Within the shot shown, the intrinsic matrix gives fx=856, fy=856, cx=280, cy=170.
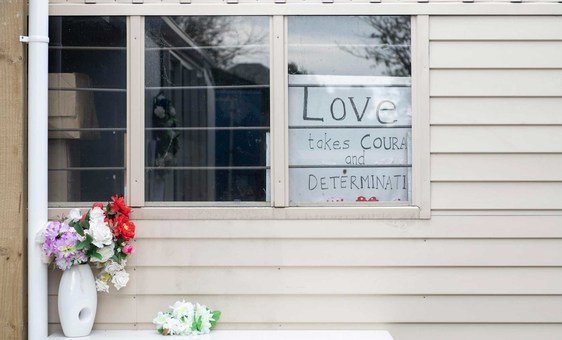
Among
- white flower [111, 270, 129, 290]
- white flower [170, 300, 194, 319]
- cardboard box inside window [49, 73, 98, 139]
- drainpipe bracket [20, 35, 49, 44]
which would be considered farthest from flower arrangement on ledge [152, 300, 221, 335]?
drainpipe bracket [20, 35, 49, 44]

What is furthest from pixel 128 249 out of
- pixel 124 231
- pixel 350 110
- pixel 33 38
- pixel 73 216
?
pixel 350 110

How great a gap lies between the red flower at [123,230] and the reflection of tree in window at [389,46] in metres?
1.43

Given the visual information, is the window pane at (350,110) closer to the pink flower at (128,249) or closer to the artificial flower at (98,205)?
the pink flower at (128,249)

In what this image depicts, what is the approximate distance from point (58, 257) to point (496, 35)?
8.13 feet

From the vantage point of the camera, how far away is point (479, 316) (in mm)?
4375

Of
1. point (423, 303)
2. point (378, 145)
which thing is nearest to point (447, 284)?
point (423, 303)

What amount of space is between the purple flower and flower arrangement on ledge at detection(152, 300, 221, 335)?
0.50 m

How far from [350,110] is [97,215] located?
1.40m

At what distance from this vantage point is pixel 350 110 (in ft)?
14.6

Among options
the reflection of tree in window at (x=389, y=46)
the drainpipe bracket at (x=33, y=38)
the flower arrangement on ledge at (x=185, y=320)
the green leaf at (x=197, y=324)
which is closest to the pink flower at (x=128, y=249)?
the flower arrangement on ledge at (x=185, y=320)

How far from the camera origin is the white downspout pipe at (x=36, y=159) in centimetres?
427

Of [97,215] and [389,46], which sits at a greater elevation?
[389,46]

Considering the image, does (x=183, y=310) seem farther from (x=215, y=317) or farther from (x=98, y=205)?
(x=98, y=205)

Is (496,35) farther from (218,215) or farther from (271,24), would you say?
(218,215)
